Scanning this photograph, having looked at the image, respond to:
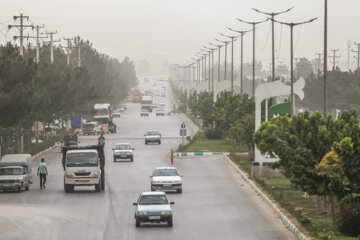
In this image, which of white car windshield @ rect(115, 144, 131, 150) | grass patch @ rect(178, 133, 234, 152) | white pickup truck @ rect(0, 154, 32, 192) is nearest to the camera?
white pickup truck @ rect(0, 154, 32, 192)

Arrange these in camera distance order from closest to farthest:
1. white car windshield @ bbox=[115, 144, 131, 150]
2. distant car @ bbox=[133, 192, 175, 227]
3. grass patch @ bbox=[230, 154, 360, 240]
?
grass patch @ bbox=[230, 154, 360, 240]
distant car @ bbox=[133, 192, 175, 227]
white car windshield @ bbox=[115, 144, 131, 150]

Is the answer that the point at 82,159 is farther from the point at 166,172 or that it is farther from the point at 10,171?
the point at 166,172

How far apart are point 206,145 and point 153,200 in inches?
2566

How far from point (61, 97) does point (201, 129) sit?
33817 mm

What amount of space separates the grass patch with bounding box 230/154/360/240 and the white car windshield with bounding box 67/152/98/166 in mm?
9693

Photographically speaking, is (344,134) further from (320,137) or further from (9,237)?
(9,237)

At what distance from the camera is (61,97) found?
10856 cm

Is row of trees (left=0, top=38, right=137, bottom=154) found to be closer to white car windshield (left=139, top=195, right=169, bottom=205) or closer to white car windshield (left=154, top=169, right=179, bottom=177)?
white car windshield (left=154, top=169, right=179, bottom=177)

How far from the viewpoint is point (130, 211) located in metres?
43.8

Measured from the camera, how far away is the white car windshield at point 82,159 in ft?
171

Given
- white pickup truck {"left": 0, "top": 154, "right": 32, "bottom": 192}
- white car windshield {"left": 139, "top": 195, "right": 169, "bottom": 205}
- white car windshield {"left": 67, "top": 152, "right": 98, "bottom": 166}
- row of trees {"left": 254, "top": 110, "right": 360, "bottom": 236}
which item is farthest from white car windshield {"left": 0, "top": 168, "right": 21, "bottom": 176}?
white car windshield {"left": 139, "top": 195, "right": 169, "bottom": 205}

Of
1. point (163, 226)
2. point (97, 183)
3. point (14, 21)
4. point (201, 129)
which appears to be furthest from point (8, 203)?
point (201, 129)

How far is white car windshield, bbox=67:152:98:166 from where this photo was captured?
52.1 m

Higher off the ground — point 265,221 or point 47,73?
point 47,73
